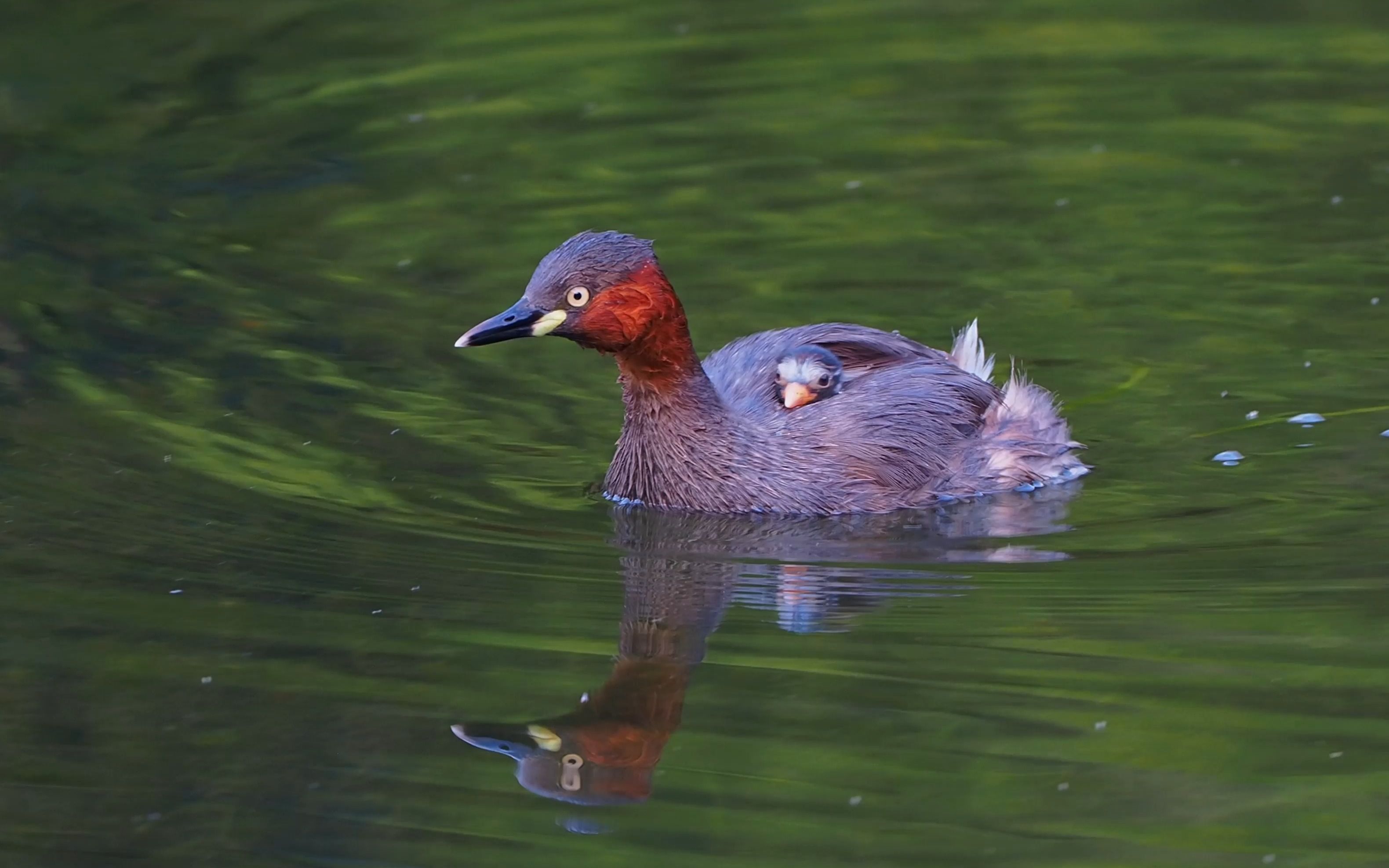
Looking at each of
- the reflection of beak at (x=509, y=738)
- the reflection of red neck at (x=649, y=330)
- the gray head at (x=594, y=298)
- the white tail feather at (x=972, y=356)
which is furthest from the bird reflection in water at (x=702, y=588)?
the white tail feather at (x=972, y=356)

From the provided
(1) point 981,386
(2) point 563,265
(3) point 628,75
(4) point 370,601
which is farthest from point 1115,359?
(3) point 628,75

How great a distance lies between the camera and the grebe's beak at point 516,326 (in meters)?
7.97

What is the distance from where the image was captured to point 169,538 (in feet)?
26.3

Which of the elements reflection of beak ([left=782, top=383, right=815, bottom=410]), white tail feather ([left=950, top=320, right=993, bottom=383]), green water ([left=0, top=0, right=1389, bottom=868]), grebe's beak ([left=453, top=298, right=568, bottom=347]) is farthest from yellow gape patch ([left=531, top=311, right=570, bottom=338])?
white tail feather ([left=950, top=320, right=993, bottom=383])

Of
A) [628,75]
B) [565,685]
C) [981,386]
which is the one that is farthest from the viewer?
[628,75]

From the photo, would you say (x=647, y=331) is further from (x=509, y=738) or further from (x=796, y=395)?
(x=509, y=738)

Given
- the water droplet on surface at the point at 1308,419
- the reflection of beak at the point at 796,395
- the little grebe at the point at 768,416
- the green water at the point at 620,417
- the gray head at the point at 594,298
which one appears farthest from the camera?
the water droplet on surface at the point at 1308,419

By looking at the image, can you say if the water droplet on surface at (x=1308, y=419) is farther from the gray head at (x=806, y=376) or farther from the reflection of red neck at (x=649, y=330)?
the reflection of red neck at (x=649, y=330)

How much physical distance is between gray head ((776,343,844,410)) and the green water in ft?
2.21

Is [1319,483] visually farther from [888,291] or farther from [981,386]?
[888,291]

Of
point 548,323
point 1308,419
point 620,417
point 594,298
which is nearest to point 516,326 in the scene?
point 548,323

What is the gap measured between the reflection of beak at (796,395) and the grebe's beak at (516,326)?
1188mm

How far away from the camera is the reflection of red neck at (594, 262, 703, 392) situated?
8281 millimetres

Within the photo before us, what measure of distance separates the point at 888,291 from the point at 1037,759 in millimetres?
5406
